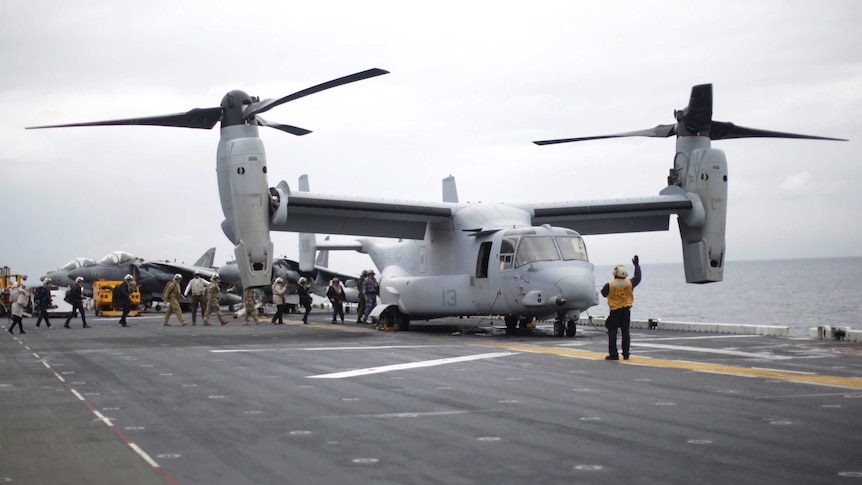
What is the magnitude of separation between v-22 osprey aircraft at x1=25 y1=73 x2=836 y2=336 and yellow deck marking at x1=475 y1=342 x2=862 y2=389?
11.0ft

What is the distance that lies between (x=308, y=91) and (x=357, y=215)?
13.8 feet

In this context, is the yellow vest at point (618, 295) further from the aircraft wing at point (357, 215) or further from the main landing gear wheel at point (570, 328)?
the aircraft wing at point (357, 215)

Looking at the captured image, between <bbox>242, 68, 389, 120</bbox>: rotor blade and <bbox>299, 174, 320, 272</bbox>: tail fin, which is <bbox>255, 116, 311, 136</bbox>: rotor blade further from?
<bbox>299, 174, 320, 272</bbox>: tail fin

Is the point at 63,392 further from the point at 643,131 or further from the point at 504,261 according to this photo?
the point at 643,131

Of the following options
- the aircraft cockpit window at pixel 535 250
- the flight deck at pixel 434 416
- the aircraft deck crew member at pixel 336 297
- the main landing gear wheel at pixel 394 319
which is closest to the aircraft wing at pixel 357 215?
the main landing gear wheel at pixel 394 319

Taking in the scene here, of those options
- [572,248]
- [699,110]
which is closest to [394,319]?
[572,248]

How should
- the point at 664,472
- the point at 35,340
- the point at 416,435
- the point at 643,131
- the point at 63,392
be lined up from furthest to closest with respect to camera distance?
Result: the point at 643,131, the point at 35,340, the point at 63,392, the point at 416,435, the point at 664,472

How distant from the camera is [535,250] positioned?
21.3 m

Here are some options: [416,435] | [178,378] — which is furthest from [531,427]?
[178,378]

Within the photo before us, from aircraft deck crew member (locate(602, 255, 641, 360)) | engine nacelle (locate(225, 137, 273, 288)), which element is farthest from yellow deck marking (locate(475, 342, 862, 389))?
engine nacelle (locate(225, 137, 273, 288))

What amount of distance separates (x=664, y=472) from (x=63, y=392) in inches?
318

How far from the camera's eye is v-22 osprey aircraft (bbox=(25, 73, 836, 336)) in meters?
21.3

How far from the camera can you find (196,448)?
7.45 m

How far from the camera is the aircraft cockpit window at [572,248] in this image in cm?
2138
